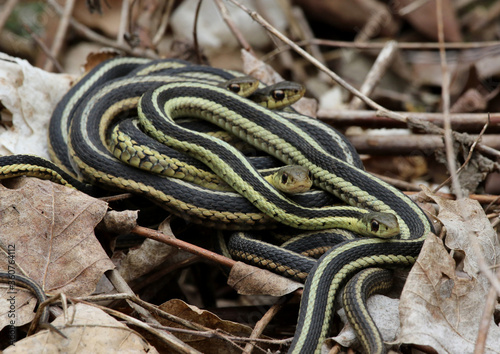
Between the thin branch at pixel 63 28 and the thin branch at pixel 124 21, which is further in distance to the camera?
the thin branch at pixel 63 28

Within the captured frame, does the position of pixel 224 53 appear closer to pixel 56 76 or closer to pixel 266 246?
pixel 56 76

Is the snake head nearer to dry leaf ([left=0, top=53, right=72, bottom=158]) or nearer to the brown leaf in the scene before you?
dry leaf ([left=0, top=53, right=72, bottom=158])

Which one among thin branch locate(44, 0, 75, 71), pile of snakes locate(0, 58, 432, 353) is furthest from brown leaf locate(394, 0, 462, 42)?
thin branch locate(44, 0, 75, 71)

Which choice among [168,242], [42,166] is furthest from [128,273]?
[42,166]

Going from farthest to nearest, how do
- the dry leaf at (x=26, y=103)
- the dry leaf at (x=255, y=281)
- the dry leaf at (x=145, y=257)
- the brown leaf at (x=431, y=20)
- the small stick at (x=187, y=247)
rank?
the brown leaf at (x=431, y=20)
the dry leaf at (x=26, y=103)
the dry leaf at (x=145, y=257)
the small stick at (x=187, y=247)
the dry leaf at (x=255, y=281)

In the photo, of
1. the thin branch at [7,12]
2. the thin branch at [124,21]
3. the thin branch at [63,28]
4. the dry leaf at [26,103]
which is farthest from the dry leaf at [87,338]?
the thin branch at [7,12]

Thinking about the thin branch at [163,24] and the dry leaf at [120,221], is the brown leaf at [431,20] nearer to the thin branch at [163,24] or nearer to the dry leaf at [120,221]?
the thin branch at [163,24]
